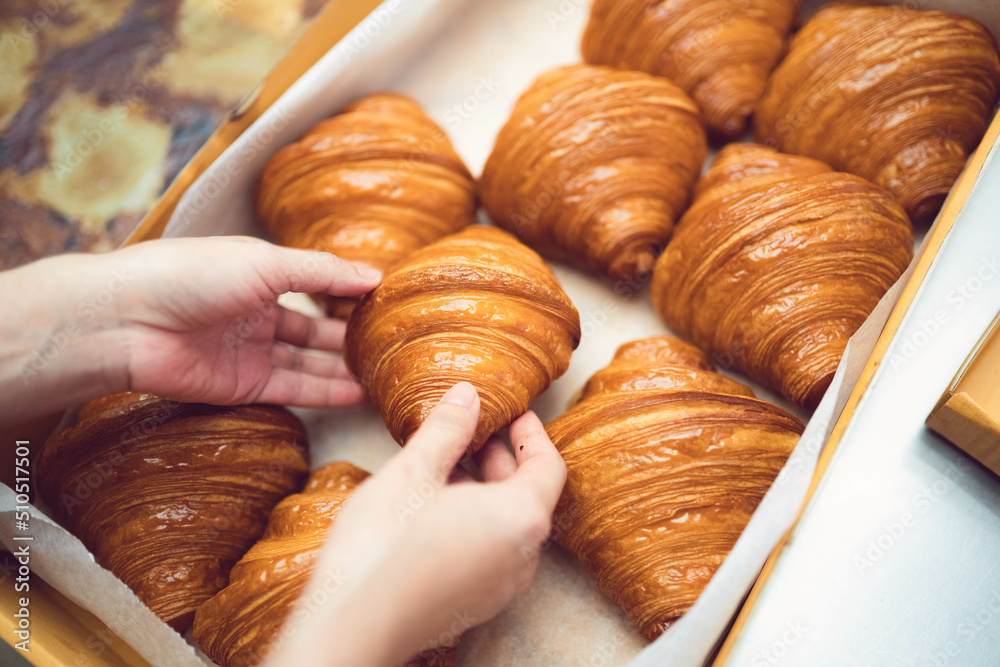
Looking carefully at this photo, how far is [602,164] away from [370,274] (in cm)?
57

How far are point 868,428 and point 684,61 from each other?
94cm

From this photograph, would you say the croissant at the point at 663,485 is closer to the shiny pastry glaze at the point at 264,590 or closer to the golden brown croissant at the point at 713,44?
the shiny pastry glaze at the point at 264,590

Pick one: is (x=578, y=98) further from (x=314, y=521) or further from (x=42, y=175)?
(x=42, y=175)

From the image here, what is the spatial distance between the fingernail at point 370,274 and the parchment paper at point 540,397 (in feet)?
1.25

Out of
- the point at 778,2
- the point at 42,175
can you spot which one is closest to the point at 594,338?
the point at 778,2

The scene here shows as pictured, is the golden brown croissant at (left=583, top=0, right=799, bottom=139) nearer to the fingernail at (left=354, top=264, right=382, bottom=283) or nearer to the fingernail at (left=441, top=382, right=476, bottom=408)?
the fingernail at (left=354, top=264, right=382, bottom=283)

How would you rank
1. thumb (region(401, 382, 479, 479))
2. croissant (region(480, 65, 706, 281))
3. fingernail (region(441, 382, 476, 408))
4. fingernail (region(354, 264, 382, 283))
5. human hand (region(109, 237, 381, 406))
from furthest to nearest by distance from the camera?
1. croissant (region(480, 65, 706, 281))
2. fingernail (region(354, 264, 382, 283))
3. human hand (region(109, 237, 381, 406))
4. fingernail (region(441, 382, 476, 408))
5. thumb (region(401, 382, 479, 479))

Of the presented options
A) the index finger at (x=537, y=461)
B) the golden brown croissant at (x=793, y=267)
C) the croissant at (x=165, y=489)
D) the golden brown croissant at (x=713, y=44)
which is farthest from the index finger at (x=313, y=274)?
the golden brown croissant at (x=713, y=44)

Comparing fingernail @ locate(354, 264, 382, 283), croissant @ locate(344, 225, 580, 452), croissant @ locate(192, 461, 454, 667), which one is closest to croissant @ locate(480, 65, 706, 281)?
croissant @ locate(344, 225, 580, 452)

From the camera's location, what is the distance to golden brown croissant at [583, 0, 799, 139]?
1.53m

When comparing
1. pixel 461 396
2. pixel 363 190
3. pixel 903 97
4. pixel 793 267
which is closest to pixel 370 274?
pixel 363 190

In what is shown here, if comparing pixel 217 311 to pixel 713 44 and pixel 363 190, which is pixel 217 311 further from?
pixel 713 44

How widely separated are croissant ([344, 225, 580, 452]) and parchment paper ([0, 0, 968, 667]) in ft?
0.88

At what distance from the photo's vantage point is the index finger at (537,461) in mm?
1011
